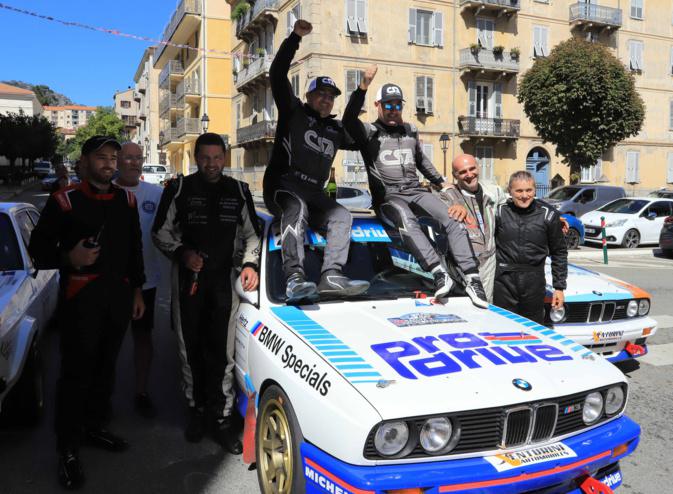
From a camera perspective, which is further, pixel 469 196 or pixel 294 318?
pixel 469 196

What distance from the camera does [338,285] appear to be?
11.9 ft

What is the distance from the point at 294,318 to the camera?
11.1 ft

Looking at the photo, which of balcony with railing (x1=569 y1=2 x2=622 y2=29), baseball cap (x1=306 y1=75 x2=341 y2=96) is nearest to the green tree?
balcony with railing (x1=569 y1=2 x2=622 y2=29)

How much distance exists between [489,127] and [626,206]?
51.5 feet

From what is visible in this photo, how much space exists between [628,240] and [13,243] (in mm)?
15951

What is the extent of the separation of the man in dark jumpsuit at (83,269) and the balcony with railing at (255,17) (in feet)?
102

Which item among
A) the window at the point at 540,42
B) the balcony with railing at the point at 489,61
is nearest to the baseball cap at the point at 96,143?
the balcony with railing at the point at 489,61

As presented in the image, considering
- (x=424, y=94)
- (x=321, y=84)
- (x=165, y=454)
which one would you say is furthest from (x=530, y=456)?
(x=424, y=94)

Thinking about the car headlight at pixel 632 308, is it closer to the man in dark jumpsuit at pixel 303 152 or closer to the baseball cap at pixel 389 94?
the baseball cap at pixel 389 94

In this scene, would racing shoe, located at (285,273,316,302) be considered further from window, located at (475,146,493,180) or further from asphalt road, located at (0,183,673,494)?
window, located at (475,146,493,180)

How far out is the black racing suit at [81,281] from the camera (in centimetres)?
339

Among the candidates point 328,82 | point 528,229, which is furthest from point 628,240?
point 328,82

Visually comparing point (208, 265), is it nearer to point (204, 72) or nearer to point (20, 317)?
point (20, 317)

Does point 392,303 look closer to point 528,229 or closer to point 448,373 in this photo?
point 448,373
